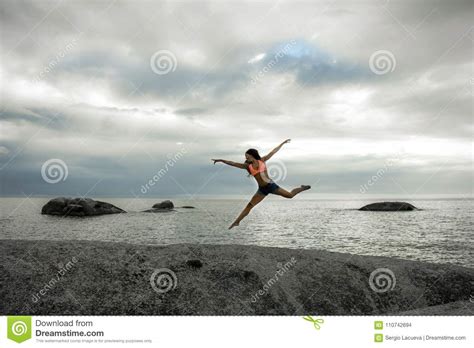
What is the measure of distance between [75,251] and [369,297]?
10.5 meters

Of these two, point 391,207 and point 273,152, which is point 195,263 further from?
point 391,207

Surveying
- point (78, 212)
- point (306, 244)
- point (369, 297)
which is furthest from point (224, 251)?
point (78, 212)

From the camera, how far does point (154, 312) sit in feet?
31.0

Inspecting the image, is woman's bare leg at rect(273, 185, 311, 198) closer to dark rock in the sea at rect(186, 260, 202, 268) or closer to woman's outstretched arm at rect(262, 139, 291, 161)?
woman's outstretched arm at rect(262, 139, 291, 161)
